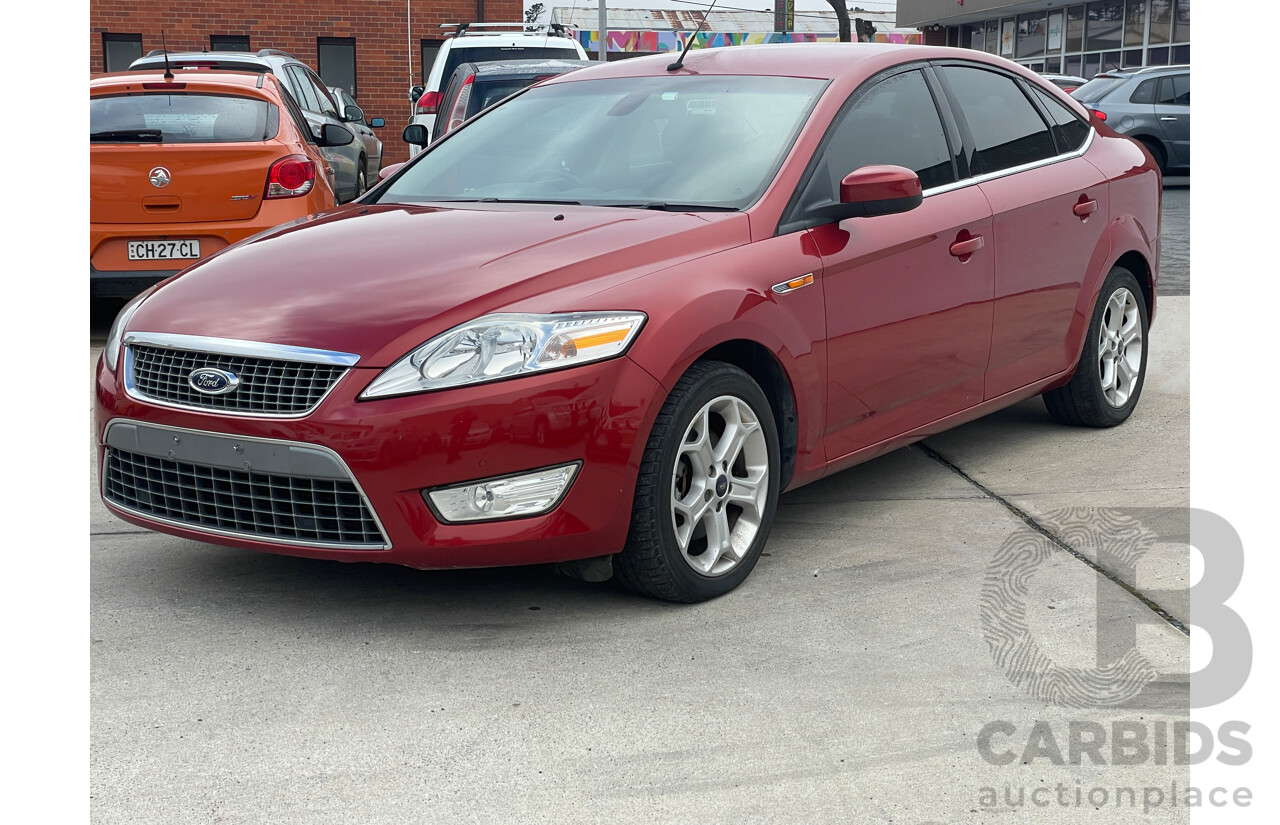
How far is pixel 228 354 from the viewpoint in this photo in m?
3.72

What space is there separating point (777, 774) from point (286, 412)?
1.53m

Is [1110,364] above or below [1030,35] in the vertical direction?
below

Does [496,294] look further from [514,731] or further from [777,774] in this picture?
[777,774]

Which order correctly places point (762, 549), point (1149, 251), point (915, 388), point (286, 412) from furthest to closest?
point (1149, 251)
point (915, 388)
point (762, 549)
point (286, 412)

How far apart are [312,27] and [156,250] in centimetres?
2207

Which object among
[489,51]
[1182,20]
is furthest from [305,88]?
[1182,20]

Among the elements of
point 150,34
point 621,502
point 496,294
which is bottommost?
point 621,502

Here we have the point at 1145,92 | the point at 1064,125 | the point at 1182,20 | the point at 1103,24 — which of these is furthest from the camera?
the point at 1103,24

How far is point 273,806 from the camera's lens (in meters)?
2.90

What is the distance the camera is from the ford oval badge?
12.2 ft

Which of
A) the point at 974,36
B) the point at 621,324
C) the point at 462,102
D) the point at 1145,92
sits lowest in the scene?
the point at 621,324

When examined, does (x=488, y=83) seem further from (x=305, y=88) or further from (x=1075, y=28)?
(x=1075, y=28)

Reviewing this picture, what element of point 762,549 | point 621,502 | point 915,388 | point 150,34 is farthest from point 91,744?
point 150,34

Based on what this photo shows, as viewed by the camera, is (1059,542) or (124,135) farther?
(124,135)
